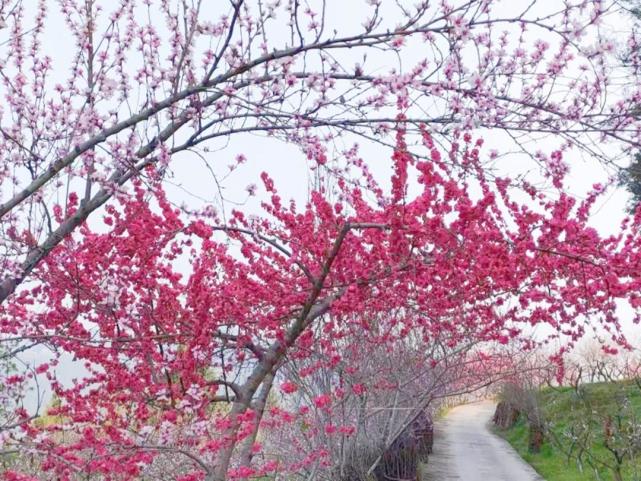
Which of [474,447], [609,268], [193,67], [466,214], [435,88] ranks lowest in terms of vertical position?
[474,447]

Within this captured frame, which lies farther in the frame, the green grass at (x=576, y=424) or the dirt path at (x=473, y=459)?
the dirt path at (x=473, y=459)

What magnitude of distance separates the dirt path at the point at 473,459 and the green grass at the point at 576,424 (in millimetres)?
451

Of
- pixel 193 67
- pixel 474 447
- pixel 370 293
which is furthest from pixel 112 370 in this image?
pixel 474 447

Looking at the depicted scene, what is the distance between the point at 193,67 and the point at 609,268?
3345 millimetres

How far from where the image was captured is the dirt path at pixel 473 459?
1691cm

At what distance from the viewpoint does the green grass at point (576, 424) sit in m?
14.4

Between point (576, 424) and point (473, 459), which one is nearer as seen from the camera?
point (576, 424)

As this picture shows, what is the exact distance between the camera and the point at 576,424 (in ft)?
54.4

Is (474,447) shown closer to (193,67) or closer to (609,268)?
(609,268)

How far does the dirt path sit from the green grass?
451 mm

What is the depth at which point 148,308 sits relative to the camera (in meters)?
6.40

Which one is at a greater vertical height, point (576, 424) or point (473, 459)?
point (576, 424)

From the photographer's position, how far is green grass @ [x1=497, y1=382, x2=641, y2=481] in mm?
14406

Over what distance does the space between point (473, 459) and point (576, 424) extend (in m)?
4.34
